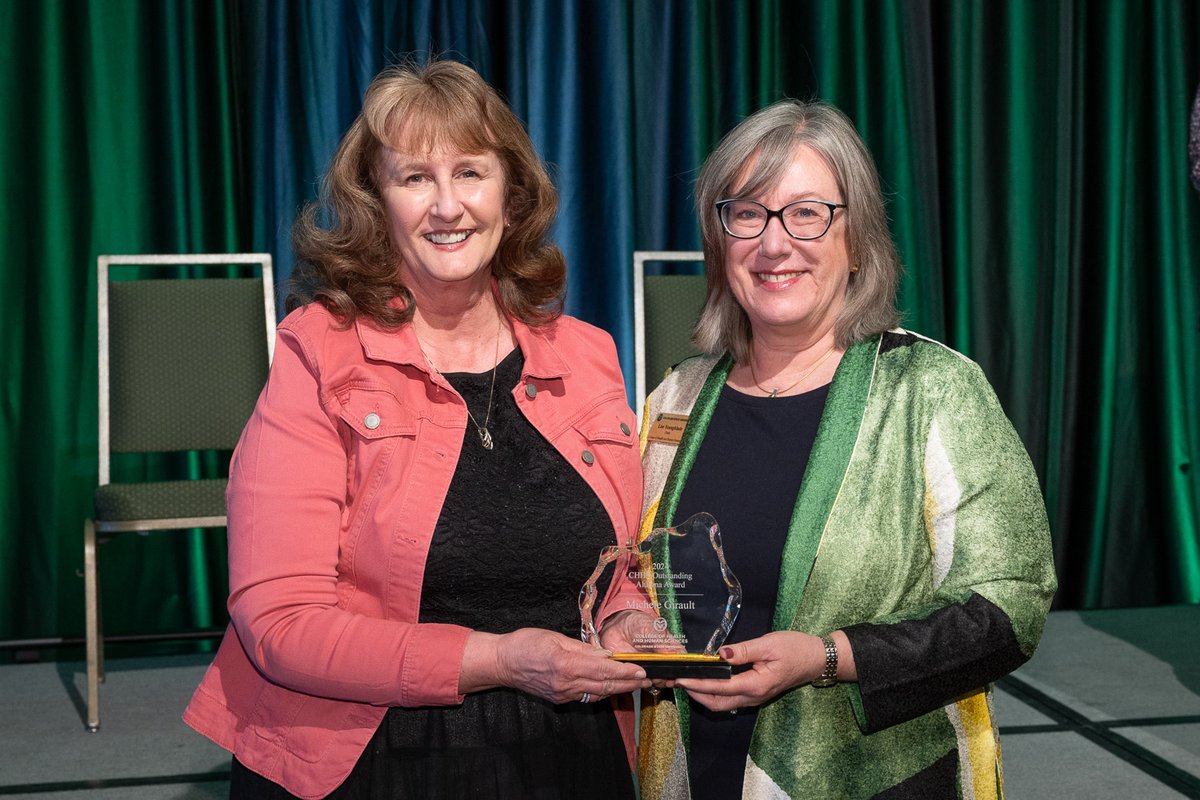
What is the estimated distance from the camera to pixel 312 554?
60.7 inches

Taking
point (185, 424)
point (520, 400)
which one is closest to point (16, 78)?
point (185, 424)

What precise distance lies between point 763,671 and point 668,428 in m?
0.51

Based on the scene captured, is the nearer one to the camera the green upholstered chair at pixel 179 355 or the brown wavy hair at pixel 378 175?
the brown wavy hair at pixel 378 175

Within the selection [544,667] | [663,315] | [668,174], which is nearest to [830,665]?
[544,667]

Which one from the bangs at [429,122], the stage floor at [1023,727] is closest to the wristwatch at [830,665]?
the bangs at [429,122]

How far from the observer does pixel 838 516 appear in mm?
1620

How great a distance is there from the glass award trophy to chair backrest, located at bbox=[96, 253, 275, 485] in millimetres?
2545

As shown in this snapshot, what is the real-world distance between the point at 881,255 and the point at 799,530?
0.44 m

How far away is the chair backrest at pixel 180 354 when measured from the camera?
3.95m

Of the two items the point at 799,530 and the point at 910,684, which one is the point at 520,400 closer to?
the point at 799,530

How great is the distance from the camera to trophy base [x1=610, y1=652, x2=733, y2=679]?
1.48m

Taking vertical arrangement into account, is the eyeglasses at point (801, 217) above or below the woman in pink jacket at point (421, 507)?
above

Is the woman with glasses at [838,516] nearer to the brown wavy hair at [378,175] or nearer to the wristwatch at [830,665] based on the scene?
the wristwatch at [830,665]

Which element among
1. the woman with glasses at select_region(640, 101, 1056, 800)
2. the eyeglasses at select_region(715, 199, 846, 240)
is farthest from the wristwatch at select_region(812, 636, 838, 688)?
the eyeglasses at select_region(715, 199, 846, 240)
